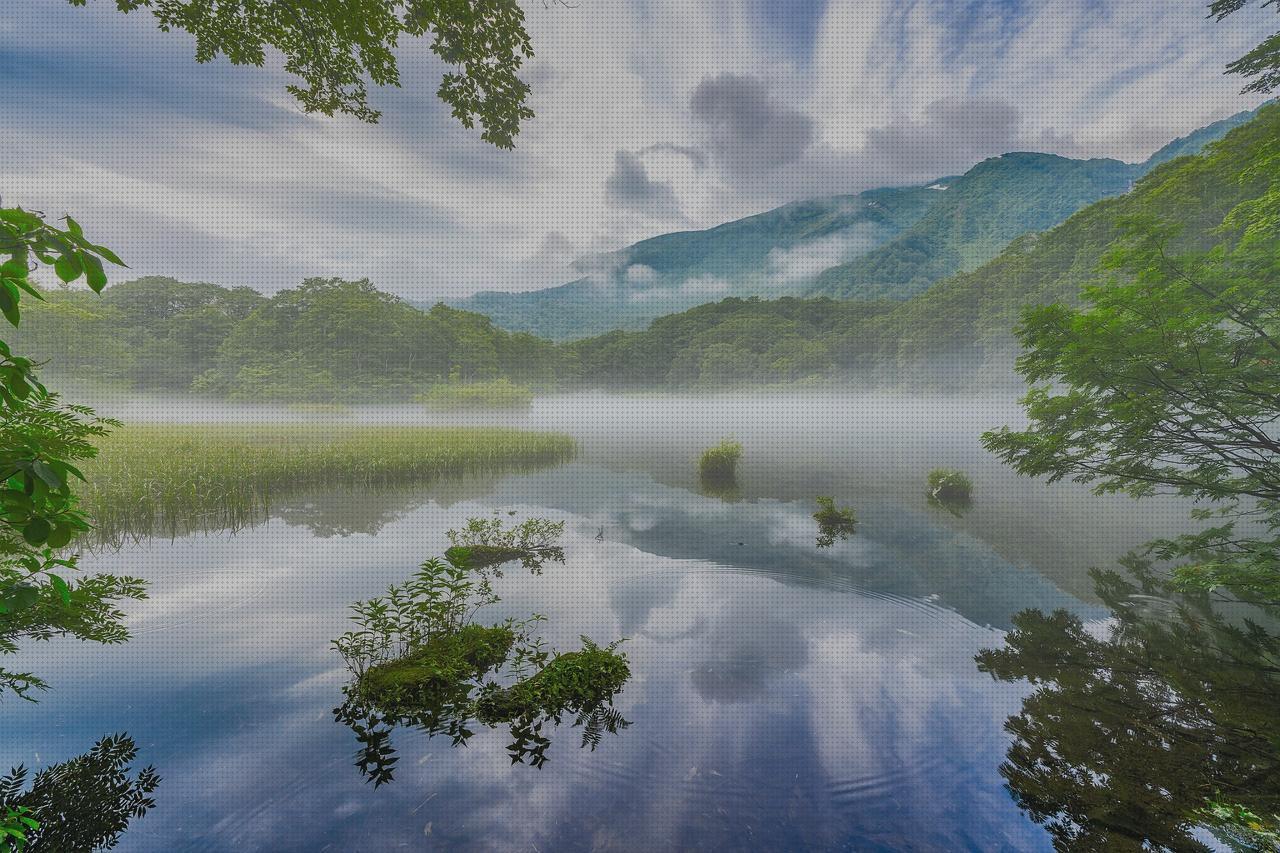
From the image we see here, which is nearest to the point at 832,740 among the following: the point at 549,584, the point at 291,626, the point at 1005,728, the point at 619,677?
the point at 1005,728

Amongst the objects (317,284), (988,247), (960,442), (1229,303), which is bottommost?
(960,442)

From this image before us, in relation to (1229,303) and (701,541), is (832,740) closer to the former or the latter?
(701,541)

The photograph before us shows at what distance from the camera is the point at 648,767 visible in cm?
491

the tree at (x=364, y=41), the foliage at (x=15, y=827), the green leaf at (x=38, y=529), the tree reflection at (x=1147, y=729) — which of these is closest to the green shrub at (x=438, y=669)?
the foliage at (x=15, y=827)

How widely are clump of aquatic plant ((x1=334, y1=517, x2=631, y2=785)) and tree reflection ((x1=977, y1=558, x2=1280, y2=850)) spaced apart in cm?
431

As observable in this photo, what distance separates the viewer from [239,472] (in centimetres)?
1683

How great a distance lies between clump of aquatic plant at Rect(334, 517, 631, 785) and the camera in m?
5.26

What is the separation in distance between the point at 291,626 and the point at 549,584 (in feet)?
13.8

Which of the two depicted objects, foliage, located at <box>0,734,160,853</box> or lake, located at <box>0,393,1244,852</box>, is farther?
lake, located at <box>0,393,1244,852</box>

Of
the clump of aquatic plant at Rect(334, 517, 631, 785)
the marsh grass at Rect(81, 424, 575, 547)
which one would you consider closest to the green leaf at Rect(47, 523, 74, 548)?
the clump of aquatic plant at Rect(334, 517, 631, 785)

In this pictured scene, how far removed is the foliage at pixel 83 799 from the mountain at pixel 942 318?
45.8 ft

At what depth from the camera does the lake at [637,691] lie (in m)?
4.31

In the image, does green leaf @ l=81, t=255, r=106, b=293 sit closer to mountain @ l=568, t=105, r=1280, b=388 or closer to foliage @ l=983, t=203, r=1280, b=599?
mountain @ l=568, t=105, r=1280, b=388

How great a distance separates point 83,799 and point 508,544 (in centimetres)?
758
